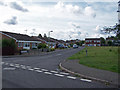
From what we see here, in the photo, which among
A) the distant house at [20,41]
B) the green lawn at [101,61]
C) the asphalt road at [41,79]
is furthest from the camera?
the distant house at [20,41]

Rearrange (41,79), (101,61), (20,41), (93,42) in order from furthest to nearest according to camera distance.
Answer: (93,42) < (20,41) < (101,61) < (41,79)

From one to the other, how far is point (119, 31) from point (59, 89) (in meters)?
4.90

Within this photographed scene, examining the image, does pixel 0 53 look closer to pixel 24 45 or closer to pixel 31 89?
pixel 24 45

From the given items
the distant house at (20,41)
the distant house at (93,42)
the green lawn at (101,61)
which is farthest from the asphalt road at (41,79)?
the distant house at (93,42)

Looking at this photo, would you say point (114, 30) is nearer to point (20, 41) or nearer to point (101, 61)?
point (101, 61)

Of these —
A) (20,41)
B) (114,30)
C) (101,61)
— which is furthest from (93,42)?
(114,30)

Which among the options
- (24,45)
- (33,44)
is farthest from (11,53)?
(33,44)

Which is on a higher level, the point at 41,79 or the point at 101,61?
the point at 101,61

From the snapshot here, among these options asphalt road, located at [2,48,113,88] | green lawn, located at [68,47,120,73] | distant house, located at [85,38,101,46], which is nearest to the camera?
asphalt road, located at [2,48,113,88]

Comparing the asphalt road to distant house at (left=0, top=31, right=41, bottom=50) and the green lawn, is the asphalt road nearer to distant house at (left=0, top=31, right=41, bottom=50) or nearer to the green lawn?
the green lawn

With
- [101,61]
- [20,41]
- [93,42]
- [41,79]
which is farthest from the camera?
[93,42]

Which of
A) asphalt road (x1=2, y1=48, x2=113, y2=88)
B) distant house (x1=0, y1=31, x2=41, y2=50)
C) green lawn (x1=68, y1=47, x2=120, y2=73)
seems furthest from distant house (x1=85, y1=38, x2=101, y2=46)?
asphalt road (x1=2, y1=48, x2=113, y2=88)

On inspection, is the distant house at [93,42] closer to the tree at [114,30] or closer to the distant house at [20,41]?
the distant house at [20,41]

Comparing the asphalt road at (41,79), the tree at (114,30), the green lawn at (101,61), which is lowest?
the asphalt road at (41,79)
